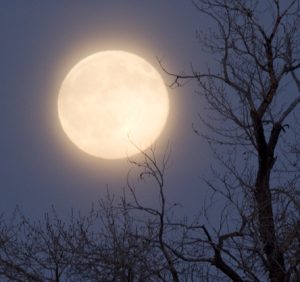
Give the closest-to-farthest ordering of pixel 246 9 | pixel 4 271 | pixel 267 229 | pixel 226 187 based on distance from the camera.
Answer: pixel 267 229 < pixel 226 187 < pixel 246 9 < pixel 4 271

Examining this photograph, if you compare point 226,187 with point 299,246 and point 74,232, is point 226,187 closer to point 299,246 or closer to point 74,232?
point 299,246

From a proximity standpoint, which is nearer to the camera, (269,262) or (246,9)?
(269,262)

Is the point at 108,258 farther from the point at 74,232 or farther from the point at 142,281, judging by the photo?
the point at 74,232

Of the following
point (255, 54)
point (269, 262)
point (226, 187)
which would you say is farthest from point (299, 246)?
point (255, 54)

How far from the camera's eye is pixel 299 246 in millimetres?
10828

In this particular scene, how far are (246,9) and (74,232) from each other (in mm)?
5653

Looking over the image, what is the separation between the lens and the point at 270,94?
11836 millimetres

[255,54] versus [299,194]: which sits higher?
[255,54]

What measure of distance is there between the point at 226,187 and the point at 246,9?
330 cm

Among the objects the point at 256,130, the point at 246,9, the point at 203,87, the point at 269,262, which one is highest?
the point at 246,9

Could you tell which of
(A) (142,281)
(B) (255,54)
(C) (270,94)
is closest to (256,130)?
(C) (270,94)

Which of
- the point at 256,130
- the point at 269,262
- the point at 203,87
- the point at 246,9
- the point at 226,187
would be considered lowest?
the point at 269,262

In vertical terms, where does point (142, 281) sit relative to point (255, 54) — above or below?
below

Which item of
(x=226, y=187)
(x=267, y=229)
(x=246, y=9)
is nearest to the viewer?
(x=267, y=229)
